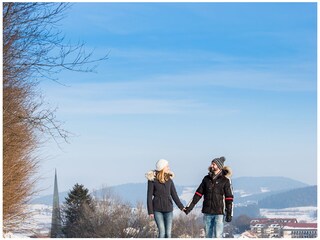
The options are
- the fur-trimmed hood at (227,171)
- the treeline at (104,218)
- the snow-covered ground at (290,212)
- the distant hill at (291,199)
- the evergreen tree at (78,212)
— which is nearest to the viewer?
the fur-trimmed hood at (227,171)

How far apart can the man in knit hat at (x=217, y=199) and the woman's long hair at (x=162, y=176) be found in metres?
0.88

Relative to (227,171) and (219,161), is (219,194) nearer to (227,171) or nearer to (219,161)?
(227,171)

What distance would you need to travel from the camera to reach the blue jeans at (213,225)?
42.8 feet

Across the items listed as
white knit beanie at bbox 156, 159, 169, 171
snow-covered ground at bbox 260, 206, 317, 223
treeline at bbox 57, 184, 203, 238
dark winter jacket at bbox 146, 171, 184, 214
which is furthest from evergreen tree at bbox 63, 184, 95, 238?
white knit beanie at bbox 156, 159, 169, 171

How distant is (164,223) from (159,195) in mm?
511

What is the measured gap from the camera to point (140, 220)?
6556cm

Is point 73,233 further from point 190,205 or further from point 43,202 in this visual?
point 190,205

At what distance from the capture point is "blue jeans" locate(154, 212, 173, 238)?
13.7 meters

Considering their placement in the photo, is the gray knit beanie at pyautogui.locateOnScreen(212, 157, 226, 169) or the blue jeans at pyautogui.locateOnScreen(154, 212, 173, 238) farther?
the blue jeans at pyautogui.locateOnScreen(154, 212, 173, 238)

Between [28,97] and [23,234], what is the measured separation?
13.3 ft

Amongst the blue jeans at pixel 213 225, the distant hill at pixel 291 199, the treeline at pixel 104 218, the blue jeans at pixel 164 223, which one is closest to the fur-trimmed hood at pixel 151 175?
the blue jeans at pixel 164 223

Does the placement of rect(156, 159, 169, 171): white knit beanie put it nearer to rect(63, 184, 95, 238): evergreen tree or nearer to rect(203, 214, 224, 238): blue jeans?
rect(203, 214, 224, 238): blue jeans

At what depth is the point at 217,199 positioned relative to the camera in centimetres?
1307

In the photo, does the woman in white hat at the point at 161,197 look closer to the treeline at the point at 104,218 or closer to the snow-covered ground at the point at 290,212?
the treeline at the point at 104,218
